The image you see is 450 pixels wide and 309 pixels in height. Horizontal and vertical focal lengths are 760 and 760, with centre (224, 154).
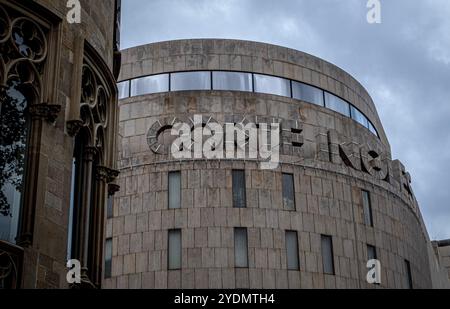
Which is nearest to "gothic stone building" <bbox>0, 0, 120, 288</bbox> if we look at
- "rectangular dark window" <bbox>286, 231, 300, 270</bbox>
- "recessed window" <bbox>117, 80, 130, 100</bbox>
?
"rectangular dark window" <bbox>286, 231, 300, 270</bbox>

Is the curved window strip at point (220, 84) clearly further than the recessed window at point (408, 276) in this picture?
No

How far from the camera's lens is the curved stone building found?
43.8 m

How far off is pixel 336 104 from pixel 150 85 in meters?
12.7

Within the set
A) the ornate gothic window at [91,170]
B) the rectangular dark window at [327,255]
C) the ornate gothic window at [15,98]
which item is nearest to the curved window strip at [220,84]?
the rectangular dark window at [327,255]

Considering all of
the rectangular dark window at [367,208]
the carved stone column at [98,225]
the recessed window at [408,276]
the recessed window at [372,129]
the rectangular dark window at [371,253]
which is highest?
the recessed window at [372,129]

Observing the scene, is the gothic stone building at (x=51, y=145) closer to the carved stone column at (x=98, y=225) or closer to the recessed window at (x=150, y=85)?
the carved stone column at (x=98, y=225)

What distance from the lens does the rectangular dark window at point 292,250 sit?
1745 inches

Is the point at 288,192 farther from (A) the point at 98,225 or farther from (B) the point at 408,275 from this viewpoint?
(A) the point at 98,225

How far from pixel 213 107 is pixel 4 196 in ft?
99.9

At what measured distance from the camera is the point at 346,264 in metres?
45.7

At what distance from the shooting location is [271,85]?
49.4m

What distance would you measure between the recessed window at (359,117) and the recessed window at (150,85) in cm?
1344

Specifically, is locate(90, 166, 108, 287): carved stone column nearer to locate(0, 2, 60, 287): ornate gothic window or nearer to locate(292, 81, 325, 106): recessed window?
locate(0, 2, 60, 287): ornate gothic window
